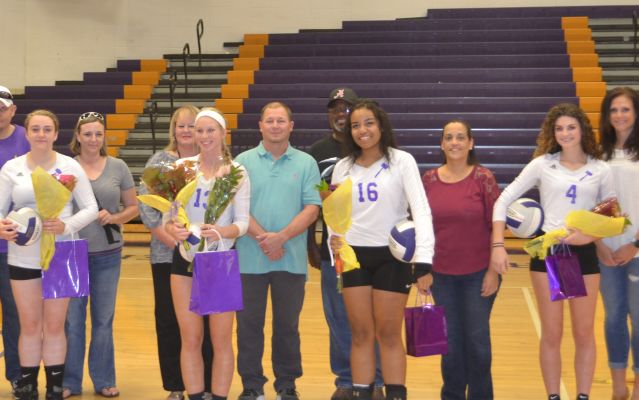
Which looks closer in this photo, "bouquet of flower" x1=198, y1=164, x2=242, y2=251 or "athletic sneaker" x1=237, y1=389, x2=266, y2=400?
"bouquet of flower" x1=198, y1=164, x2=242, y2=251

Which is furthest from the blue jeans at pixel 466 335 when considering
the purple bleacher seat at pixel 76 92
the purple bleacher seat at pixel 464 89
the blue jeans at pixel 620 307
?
the purple bleacher seat at pixel 76 92

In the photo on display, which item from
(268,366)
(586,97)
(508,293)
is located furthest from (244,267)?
(586,97)

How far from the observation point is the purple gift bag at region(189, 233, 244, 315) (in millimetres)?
3922

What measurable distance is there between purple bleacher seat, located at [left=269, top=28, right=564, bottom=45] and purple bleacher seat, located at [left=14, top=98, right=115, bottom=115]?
356 centimetres

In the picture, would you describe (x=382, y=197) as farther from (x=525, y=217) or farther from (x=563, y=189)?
(x=563, y=189)

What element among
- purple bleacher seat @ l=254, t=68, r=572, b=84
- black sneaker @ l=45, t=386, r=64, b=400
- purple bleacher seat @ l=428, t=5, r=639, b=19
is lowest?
black sneaker @ l=45, t=386, r=64, b=400

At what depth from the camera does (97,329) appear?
474cm

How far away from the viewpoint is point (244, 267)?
173 inches

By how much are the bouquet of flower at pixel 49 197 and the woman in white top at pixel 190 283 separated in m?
0.59

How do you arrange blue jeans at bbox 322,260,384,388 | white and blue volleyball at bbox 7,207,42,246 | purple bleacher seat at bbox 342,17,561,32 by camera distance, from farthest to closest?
purple bleacher seat at bbox 342,17,561,32 → blue jeans at bbox 322,260,384,388 → white and blue volleyball at bbox 7,207,42,246

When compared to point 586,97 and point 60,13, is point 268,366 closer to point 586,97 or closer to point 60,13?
point 586,97

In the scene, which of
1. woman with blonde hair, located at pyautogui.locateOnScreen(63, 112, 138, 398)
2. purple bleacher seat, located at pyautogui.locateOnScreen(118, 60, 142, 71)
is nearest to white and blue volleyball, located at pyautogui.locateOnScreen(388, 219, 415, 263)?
woman with blonde hair, located at pyautogui.locateOnScreen(63, 112, 138, 398)

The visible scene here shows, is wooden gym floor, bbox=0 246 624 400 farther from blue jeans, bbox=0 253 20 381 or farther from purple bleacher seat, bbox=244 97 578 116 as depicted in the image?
purple bleacher seat, bbox=244 97 578 116

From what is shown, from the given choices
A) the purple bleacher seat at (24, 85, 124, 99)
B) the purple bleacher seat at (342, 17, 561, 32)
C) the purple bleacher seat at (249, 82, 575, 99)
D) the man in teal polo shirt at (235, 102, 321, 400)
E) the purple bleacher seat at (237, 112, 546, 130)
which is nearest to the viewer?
the man in teal polo shirt at (235, 102, 321, 400)
